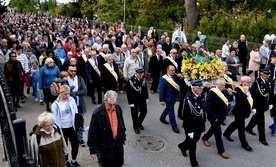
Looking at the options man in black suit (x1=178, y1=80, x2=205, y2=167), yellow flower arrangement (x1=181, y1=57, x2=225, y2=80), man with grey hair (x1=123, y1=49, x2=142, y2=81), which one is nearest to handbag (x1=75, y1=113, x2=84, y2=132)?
man in black suit (x1=178, y1=80, x2=205, y2=167)

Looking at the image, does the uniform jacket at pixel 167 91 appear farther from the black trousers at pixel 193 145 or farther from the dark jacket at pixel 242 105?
the black trousers at pixel 193 145

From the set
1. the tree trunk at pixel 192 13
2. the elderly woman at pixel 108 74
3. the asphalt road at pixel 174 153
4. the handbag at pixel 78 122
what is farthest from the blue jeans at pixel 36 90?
the tree trunk at pixel 192 13

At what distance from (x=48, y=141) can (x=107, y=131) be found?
3.28 feet

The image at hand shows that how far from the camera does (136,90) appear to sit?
26.3ft

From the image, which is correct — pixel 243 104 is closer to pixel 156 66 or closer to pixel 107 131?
pixel 107 131

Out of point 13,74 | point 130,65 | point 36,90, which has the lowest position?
point 36,90

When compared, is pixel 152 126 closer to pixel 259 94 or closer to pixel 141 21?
pixel 259 94

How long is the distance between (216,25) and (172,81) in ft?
43.0

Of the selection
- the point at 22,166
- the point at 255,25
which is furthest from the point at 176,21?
the point at 22,166

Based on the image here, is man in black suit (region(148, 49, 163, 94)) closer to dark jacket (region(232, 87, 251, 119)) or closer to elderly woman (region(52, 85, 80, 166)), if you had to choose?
dark jacket (region(232, 87, 251, 119))

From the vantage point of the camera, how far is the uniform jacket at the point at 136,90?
8.02m

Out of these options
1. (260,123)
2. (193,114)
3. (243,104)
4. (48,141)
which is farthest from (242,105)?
(48,141)

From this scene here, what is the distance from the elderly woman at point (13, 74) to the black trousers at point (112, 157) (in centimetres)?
480

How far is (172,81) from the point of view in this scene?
26.9 feet
